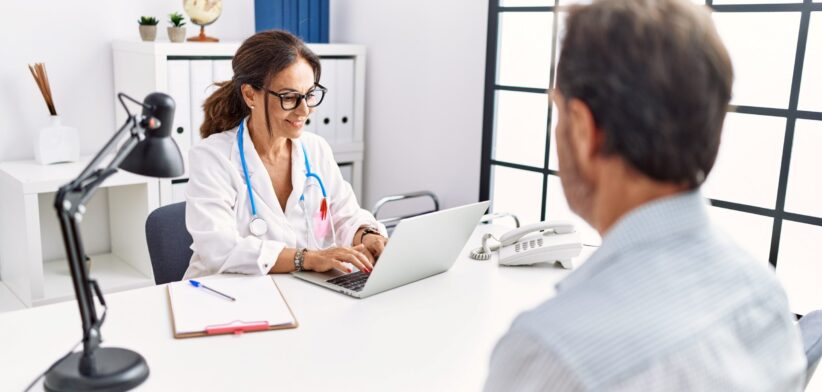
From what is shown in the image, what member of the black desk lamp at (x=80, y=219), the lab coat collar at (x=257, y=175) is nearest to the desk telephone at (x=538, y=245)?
the lab coat collar at (x=257, y=175)

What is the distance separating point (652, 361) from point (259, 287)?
121 cm

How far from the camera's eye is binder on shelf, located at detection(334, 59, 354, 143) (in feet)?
11.9

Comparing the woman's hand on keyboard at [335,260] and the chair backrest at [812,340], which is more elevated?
the chair backrest at [812,340]

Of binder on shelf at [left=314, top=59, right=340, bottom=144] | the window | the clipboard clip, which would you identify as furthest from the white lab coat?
binder on shelf at [left=314, top=59, right=340, bottom=144]

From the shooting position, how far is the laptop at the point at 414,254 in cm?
176

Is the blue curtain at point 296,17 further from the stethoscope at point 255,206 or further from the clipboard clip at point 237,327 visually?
the clipboard clip at point 237,327

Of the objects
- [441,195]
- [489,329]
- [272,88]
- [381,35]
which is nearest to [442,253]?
[489,329]

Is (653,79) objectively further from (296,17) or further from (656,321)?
(296,17)

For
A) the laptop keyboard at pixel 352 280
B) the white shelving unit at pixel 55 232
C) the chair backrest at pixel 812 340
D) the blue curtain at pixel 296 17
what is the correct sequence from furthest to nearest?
the blue curtain at pixel 296 17
the white shelving unit at pixel 55 232
the laptop keyboard at pixel 352 280
the chair backrest at pixel 812 340

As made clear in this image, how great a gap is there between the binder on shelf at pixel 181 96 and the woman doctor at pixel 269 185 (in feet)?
3.11

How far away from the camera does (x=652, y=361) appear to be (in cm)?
76

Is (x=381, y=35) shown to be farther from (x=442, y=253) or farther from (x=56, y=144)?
(x=442, y=253)

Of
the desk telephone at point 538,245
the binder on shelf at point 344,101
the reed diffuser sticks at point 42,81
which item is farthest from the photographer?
the binder on shelf at point 344,101

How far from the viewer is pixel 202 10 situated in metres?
3.30
